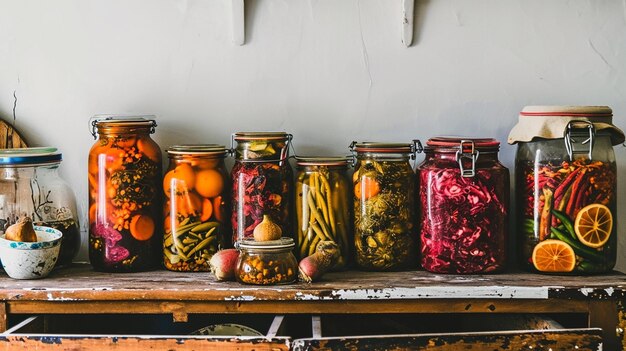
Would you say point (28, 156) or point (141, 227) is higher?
point (28, 156)

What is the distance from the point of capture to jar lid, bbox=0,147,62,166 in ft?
6.15

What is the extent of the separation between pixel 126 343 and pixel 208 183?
18.6 inches

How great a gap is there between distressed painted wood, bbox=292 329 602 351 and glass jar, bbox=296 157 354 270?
0.35 metres

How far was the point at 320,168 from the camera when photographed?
1918 mm

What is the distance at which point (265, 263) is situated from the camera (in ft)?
5.64

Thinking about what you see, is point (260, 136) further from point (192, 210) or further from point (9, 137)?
point (9, 137)

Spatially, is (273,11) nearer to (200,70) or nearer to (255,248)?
(200,70)

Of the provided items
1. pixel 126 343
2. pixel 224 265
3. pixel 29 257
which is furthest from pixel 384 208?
pixel 29 257

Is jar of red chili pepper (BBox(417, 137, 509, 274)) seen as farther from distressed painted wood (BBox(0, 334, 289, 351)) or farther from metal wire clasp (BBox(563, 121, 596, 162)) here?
distressed painted wood (BBox(0, 334, 289, 351))

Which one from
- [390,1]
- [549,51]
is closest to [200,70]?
[390,1]

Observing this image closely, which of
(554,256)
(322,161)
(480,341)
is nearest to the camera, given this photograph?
(480,341)

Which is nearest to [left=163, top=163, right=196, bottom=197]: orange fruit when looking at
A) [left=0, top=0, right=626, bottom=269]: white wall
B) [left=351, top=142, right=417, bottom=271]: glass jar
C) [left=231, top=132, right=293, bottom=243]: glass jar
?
[left=231, top=132, right=293, bottom=243]: glass jar

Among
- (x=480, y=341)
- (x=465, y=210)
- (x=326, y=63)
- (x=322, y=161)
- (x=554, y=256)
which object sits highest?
(x=326, y=63)

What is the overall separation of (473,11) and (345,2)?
345 millimetres
